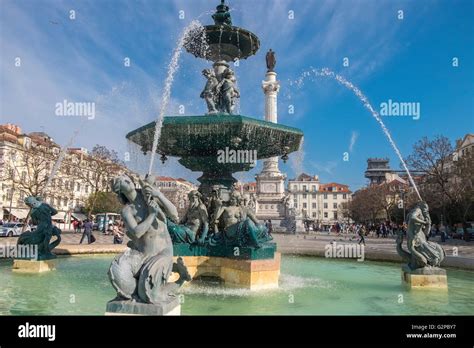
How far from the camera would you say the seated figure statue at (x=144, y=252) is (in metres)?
4.43

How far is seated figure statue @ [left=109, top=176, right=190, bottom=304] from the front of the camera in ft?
14.5

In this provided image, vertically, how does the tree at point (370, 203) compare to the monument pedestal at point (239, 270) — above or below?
above

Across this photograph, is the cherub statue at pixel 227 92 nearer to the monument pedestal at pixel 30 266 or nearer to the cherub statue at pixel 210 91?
the cherub statue at pixel 210 91

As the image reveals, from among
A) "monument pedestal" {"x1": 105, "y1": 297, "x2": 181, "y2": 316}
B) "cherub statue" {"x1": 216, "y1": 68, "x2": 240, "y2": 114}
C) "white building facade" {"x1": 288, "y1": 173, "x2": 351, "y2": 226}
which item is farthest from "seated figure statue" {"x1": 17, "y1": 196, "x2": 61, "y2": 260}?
"white building facade" {"x1": 288, "y1": 173, "x2": 351, "y2": 226}

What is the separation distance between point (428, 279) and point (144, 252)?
6136 mm

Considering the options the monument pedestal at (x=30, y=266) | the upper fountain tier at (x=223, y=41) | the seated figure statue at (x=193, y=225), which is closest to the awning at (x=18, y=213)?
the monument pedestal at (x=30, y=266)

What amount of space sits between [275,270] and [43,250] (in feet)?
19.2

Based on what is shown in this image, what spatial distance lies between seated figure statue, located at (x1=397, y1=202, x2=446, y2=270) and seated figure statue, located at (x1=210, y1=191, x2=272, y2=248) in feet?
9.85

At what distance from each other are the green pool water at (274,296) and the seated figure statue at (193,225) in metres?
1.10

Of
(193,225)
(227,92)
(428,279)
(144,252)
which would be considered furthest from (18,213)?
(144,252)

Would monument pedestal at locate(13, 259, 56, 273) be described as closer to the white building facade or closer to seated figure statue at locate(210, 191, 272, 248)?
seated figure statue at locate(210, 191, 272, 248)

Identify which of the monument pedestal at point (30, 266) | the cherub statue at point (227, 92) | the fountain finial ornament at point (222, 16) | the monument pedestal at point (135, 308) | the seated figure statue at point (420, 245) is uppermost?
the fountain finial ornament at point (222, 16)
